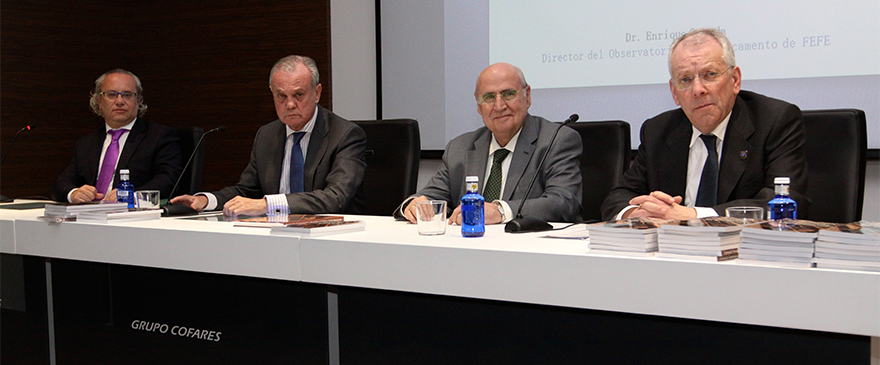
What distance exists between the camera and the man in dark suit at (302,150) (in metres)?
2.64

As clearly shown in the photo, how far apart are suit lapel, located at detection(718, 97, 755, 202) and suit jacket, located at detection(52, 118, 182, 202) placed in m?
2.39

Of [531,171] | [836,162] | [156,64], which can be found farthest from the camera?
[156,64]

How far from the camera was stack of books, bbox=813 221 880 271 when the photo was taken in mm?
1065

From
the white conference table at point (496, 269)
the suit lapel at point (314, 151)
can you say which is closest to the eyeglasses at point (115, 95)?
the suit lapel at point (314, 151)

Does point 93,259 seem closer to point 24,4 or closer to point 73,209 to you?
point 73,209

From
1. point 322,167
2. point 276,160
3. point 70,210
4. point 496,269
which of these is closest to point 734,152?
point 496,269

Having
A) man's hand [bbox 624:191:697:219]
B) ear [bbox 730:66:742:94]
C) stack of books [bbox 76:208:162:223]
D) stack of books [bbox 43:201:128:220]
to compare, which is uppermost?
ear [bbox 730:66:742:94]

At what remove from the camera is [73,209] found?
6.57ft

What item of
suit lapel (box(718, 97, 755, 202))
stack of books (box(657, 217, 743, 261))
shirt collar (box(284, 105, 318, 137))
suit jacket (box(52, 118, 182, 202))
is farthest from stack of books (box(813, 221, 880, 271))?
suit jacket (box(52, 118, 182, 202))

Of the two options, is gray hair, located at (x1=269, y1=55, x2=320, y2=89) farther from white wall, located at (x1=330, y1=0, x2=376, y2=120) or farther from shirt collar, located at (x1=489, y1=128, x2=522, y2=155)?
white wall, located at (x1=330, y1=0, x2=376, y2=120)

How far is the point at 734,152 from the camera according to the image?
202 cm

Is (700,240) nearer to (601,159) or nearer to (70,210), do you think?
(601,159)

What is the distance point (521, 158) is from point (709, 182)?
1.98 feet

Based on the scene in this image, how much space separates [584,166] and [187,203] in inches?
56.8
